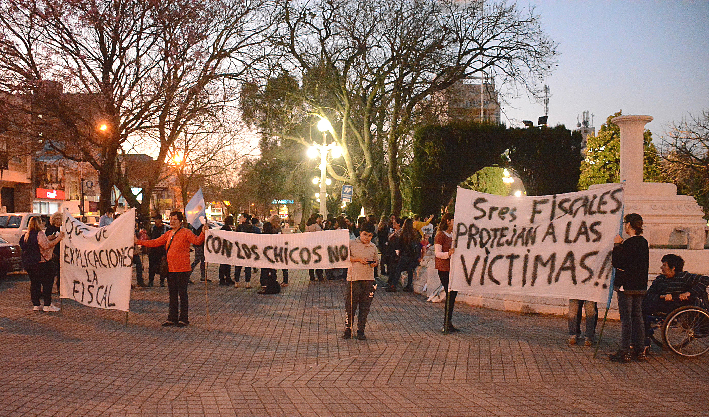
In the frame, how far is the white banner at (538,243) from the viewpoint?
859cm

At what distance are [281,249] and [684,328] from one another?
614 cm

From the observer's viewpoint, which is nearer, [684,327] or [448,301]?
[684,327]

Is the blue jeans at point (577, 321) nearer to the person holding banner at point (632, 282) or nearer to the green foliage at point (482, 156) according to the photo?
the person holding banner at point (632, 282)

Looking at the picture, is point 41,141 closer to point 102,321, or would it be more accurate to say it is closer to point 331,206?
point 102,321

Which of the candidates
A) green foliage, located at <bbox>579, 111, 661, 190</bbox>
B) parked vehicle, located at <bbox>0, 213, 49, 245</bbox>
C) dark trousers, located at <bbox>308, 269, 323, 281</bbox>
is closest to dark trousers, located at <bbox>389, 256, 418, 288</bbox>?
dark trousers, located at <bbox>308, 269, 323, 281</bbox>

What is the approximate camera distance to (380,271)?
2264 centimetres

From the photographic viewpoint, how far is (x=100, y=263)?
11.3m

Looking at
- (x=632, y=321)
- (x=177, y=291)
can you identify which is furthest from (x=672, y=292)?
(x=177, y=291)

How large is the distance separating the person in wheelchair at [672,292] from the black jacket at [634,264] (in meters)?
0.65

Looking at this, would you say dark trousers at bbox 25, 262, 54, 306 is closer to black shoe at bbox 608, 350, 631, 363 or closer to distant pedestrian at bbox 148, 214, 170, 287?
distant pedestrian at bbox 148, 214, 170, 287

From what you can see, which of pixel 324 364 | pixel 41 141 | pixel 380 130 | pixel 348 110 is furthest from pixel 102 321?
pixel 380 130

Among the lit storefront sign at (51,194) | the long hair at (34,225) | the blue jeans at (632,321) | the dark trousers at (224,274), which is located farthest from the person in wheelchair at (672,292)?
the lit storefront sign at (51,194)

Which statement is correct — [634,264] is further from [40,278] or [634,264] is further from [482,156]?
[482,156]

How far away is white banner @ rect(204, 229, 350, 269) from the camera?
10.5 m
